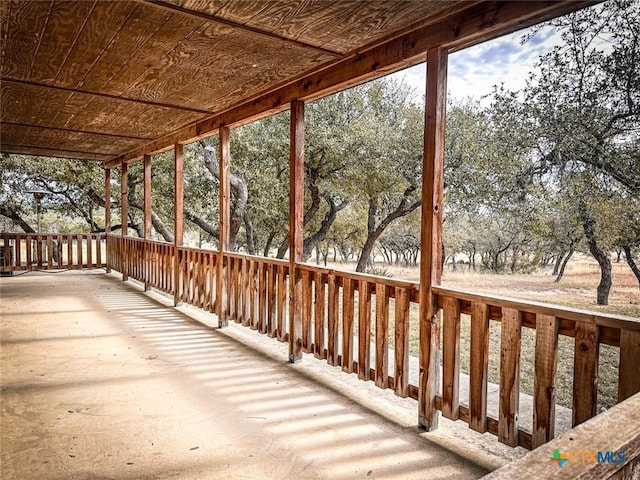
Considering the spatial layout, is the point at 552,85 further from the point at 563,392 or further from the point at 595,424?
the point at 595,424

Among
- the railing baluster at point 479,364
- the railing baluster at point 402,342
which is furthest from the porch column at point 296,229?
the railing baluster at point 479,364

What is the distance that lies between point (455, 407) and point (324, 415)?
0.85m

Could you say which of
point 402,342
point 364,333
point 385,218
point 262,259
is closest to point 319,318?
point 364,333

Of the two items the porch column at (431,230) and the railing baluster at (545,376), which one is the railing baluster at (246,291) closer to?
the porch column at (431,230)

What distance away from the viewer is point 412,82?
30.5 feet

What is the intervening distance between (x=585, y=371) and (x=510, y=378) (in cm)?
40

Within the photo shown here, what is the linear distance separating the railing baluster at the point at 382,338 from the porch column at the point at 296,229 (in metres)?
1.04

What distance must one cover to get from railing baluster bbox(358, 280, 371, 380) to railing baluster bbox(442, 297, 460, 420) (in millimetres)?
696

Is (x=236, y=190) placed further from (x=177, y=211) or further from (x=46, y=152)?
(x=46, y=152)

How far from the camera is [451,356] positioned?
2.53m

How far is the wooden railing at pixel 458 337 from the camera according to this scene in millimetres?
1927

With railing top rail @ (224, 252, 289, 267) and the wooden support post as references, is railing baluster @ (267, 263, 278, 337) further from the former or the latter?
the wooden support post

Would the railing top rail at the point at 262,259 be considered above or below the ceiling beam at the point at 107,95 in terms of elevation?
below

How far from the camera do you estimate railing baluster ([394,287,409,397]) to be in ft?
9.20
